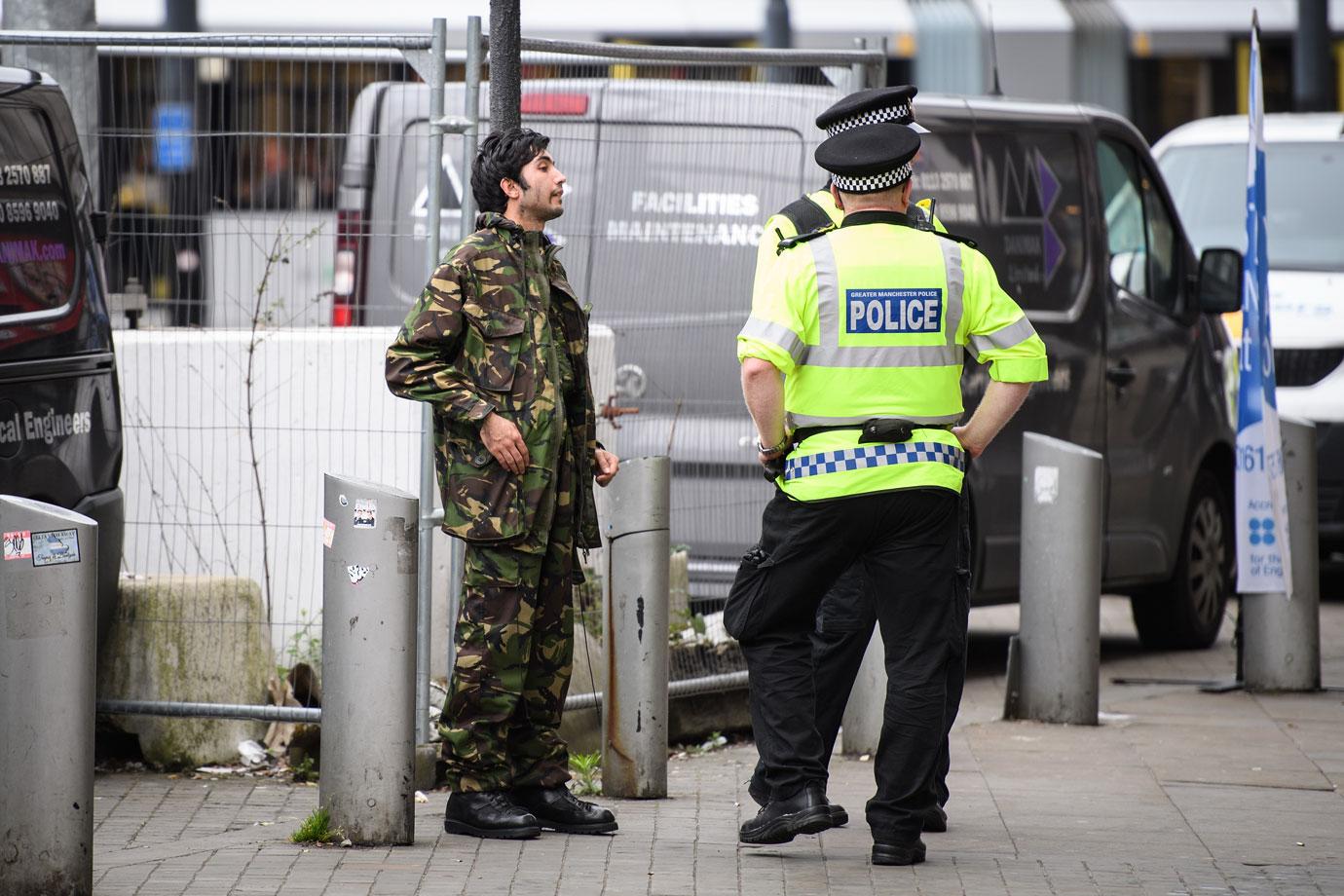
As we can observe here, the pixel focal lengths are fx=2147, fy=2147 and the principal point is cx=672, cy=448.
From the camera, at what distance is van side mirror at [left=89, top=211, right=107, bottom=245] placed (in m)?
6.96

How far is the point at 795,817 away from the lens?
5.28 meters

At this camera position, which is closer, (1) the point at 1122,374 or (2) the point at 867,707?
(2) the point at 867,707

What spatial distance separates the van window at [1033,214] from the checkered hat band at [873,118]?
2.94 m

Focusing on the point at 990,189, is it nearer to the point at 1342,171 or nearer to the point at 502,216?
the point at 502,216

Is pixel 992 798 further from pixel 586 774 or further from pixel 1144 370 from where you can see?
pixel 1144 370

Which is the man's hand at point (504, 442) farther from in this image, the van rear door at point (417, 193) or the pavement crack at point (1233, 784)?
the pavement crack at point (1233, 784)

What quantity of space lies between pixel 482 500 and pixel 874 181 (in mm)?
1276

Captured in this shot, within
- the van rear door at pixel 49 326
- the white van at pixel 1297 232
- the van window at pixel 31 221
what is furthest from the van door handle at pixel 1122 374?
the van window at pixel 31 221

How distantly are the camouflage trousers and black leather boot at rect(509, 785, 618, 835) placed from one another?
0.03 metres

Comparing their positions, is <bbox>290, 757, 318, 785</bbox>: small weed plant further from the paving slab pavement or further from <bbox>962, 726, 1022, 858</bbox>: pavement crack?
<bbox>962, 726, 1022, 858</bbox>: pavement crack

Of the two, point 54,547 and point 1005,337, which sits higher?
point 1005,337

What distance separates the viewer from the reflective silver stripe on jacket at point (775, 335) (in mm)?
5059

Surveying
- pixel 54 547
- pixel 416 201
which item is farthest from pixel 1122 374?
pixel 54 547

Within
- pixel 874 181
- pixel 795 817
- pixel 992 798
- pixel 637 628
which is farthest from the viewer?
pixel 992 798
